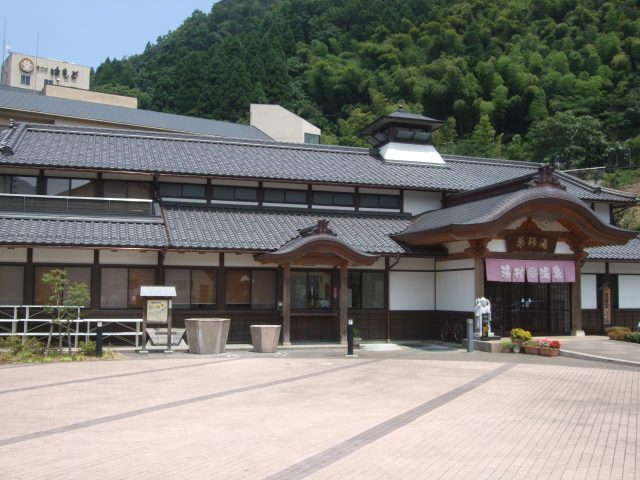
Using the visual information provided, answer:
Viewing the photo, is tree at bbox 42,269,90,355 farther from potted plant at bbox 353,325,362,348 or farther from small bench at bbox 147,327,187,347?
potted plant at bbox 353,325,362,348

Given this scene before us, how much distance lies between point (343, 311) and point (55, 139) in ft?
39.9

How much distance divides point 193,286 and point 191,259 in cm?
87

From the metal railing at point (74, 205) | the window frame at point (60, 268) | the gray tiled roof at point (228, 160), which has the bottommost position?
the window frame at point (60, 268)

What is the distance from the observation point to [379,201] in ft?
81.7

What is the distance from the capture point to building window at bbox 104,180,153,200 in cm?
2212

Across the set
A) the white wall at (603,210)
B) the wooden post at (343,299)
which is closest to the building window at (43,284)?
the wooden post at (343,299)

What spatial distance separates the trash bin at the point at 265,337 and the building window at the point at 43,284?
5305 mm

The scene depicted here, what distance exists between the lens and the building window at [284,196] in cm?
2375

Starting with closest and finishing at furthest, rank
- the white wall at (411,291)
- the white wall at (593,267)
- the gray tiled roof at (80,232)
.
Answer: the gray tiled roof at (80,232) < the white wall at (411,291) < the white wall at (593,267)

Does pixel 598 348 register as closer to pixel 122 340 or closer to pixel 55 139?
pixel 122 340

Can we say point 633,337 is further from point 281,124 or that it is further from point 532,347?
point 281,124

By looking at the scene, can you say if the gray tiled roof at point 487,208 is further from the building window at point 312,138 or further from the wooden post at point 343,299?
the building window at point 312,138

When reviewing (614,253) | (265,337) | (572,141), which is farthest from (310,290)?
(572,141)

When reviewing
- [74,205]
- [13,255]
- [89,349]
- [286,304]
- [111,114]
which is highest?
[111,114]
